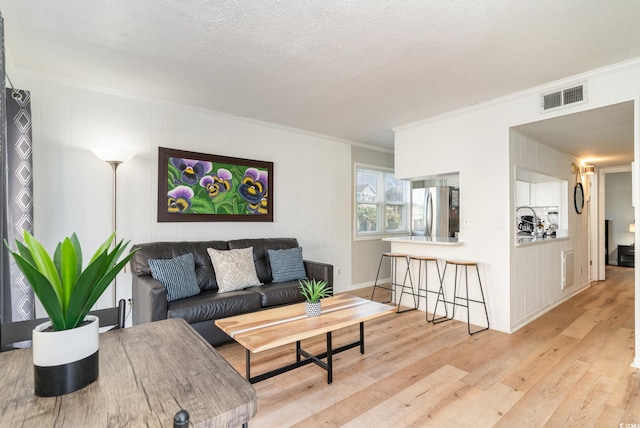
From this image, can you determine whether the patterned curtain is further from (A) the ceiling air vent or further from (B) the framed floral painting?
(A) the ceiling air vent

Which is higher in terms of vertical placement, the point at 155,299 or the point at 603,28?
the point at 603,28

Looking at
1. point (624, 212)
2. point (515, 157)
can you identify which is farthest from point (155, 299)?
point (624, 212)

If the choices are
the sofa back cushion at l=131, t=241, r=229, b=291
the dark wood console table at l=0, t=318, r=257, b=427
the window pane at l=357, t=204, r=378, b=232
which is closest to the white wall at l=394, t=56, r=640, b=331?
the window pane at l=357, t=204, r=378, b=232

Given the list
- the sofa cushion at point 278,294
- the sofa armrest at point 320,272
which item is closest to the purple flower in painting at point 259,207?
the sofa armrest at point 320,272

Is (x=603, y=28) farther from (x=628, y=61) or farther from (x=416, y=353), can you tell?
(x=416, y=353)

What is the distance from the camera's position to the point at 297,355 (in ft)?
8.40

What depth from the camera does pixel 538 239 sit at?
401cm

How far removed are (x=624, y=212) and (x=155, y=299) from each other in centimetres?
1005

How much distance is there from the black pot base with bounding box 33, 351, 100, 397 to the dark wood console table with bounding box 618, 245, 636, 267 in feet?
32.7

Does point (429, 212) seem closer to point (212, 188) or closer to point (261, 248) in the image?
point (261, 248)

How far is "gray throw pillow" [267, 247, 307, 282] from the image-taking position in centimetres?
374

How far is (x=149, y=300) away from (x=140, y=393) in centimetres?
213

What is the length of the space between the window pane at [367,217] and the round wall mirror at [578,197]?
3118mm

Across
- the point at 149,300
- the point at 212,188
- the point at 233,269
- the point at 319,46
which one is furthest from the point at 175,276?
the point at 319,46
